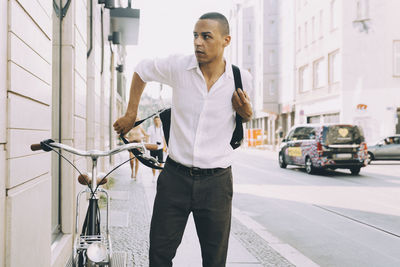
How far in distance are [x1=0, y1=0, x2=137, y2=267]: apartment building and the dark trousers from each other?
32.1 inches

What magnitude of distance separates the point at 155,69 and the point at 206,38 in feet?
1.15

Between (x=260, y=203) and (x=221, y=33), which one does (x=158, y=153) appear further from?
(x=221, y=33)

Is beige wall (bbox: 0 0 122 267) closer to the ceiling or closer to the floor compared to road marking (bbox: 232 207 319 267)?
closer to the ceiling

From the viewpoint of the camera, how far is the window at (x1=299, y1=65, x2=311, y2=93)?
35.5m

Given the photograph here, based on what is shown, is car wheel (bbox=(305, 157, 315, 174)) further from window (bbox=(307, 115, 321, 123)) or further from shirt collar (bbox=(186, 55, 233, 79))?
window (bbox=(307, 115, 321, 123))

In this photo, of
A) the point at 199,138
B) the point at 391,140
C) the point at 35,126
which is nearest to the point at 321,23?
the point at 391,140

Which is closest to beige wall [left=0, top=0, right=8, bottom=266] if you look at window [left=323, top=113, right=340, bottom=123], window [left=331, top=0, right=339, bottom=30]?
window [left=323, top=113, right=340, bottom=123]

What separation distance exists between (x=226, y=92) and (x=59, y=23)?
3.02 m

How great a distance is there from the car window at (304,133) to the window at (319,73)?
15579mm

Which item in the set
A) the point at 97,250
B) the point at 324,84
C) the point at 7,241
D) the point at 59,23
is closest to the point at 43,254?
the point at 7,241

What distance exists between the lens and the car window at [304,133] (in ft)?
50.6

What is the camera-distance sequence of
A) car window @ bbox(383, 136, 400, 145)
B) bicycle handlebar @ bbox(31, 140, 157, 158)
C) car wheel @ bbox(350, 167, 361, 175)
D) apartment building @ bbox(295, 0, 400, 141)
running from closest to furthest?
bicycle handlebar @ bbox(31, 140, 157, 158), car wheel @ bbox(350, 167, 361, 175), car window @ bbox(383, 136, 400, 145), apartment building @ bbox(295, 0, 400, 141)

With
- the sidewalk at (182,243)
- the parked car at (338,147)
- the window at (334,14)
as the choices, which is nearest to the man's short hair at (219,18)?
the sidewalk at (182,243)

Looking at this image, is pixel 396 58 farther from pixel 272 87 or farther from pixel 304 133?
pixel 272 87
